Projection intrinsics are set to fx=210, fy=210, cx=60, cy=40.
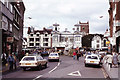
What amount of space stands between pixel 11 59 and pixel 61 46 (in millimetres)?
67519

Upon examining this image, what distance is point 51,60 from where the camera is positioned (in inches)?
1403

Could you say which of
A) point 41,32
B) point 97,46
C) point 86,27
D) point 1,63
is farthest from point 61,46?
point 1,63

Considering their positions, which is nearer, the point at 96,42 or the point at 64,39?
the point at 64,39

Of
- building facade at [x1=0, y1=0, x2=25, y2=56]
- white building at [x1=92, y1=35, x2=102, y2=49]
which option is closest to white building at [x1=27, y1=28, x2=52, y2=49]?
white building at [x1=92, y1=35, x2=102, y2=49]

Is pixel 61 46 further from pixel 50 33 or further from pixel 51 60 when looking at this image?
pixel 51 60

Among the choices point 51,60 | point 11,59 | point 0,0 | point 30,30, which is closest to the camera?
point 11,59

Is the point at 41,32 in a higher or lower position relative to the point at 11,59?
higher

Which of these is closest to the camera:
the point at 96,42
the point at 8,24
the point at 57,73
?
the point at 57,73

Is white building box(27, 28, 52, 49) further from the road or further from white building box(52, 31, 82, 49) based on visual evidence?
the road

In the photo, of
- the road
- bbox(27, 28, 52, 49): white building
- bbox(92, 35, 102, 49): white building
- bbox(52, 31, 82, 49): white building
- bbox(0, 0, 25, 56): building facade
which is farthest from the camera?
bbox(92, 35, 102, 49): white building

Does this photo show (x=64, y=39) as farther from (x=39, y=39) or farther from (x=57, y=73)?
(x=57, y=73)

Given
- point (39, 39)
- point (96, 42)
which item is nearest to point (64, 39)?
point (39, 39)

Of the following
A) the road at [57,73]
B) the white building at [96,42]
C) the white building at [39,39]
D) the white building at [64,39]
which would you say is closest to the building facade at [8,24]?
the road at [57,73]

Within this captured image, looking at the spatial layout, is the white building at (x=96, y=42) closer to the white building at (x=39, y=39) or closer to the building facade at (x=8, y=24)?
the white building at (x=39, y=39)
